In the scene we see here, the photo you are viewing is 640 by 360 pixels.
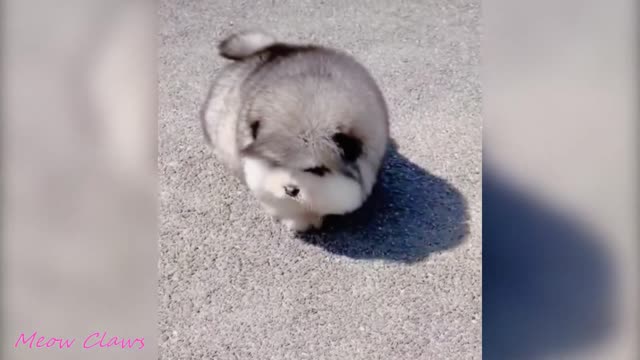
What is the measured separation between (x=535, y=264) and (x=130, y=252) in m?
0.62

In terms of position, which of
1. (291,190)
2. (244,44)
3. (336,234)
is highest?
(244,44)

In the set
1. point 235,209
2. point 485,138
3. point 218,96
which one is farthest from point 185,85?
point 485,138

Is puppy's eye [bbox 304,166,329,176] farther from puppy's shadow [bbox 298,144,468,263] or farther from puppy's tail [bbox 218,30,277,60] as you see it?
puppy's tail [bbox 218,30,277,60]

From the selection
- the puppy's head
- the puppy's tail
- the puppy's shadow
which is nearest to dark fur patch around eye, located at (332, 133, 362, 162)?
the puppy's head

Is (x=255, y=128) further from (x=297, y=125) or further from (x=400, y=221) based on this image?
(x=400, y=221)

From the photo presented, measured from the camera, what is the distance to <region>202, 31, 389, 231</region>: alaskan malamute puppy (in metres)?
0.95

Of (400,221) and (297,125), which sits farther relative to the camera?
(400,221)

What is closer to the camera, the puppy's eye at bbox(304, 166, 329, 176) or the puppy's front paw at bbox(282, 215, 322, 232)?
the puppy's eye at bbox(304, 166, 329, 176)

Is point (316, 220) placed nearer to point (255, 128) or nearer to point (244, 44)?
point (255, 128)

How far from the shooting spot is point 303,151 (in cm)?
94

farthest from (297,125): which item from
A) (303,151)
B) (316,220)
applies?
(316,220)

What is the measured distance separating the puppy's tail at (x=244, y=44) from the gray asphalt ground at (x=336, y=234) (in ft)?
0.05

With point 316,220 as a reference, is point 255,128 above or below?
above

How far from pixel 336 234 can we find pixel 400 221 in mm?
111
